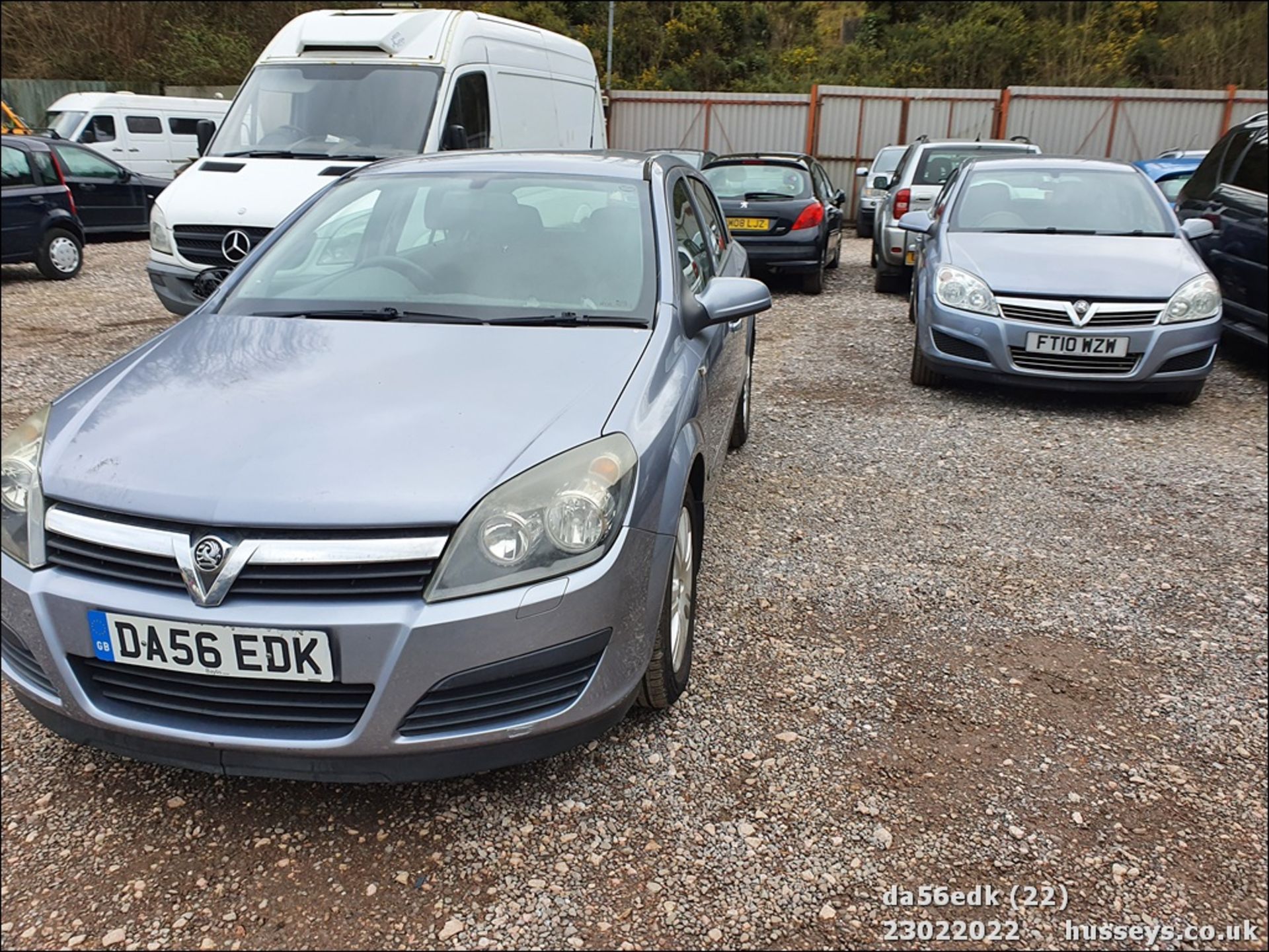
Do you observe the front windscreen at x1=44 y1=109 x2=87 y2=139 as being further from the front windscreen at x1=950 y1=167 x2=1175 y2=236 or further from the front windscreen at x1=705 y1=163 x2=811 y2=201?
the front windscreen at x1=950 y1=167 x2=1175 y2=236

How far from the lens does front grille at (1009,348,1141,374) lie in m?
5.82

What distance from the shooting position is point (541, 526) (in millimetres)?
2199

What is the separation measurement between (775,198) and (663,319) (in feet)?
25.8

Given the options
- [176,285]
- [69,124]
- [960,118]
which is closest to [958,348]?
[176,285]

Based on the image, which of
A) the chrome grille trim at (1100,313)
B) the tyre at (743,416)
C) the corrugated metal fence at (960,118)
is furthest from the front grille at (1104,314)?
the corrugated metal fence at (960,118)

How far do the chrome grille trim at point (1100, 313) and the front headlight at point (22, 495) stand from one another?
5233mm

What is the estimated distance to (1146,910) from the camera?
2.22 metres

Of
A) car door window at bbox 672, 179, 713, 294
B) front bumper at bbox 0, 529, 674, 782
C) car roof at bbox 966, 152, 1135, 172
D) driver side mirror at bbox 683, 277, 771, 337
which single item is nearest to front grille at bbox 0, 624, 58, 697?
front bumper at bbox 0, 529, 674, 782

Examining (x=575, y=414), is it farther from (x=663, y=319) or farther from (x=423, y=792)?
(x=423, y=792)

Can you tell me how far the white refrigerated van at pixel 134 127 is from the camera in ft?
56.5

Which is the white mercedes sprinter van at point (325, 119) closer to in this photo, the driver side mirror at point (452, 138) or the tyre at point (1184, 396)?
the driver side mirror at point (452, 138)

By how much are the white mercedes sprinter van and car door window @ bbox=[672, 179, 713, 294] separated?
3.86 m

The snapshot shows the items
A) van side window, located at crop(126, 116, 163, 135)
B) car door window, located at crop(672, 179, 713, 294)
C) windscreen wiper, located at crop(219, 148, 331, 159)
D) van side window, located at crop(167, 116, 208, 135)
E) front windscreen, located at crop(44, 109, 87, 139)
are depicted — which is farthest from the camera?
van side window, located at crop(167, 116, 208, 135)

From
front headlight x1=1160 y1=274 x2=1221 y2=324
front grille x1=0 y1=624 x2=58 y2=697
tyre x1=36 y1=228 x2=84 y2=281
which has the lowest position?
tyre x1=36 y1=228 x2=84 y2=281
